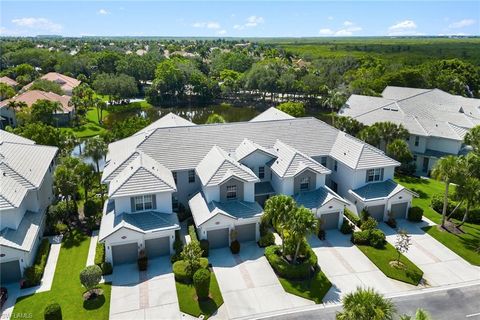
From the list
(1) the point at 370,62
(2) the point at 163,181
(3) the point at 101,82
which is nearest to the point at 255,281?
(2) the point at 163,181

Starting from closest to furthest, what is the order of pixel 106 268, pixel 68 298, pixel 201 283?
pixel 201 283, pixel 68 298, pixel 106 268

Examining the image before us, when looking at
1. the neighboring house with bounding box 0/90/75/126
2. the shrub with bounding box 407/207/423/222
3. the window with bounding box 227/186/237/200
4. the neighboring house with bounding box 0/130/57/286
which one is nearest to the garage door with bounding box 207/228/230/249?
the window with bounding box 227/186/237/200

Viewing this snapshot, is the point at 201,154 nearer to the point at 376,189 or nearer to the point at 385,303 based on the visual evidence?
the point at 376,189

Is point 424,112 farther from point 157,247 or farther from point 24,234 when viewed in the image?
point 24,234

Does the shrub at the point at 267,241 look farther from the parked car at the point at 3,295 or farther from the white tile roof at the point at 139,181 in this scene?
the parked car at the point at 3,295

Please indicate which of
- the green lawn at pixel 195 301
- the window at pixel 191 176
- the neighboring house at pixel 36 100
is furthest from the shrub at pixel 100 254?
the neighboring house at pixel 36 100

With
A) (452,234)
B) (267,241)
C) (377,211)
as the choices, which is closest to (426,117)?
(377,211)

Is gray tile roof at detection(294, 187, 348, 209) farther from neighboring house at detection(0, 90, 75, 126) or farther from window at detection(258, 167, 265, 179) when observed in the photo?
neighboring house at detection(0, 90, 75, 126)
